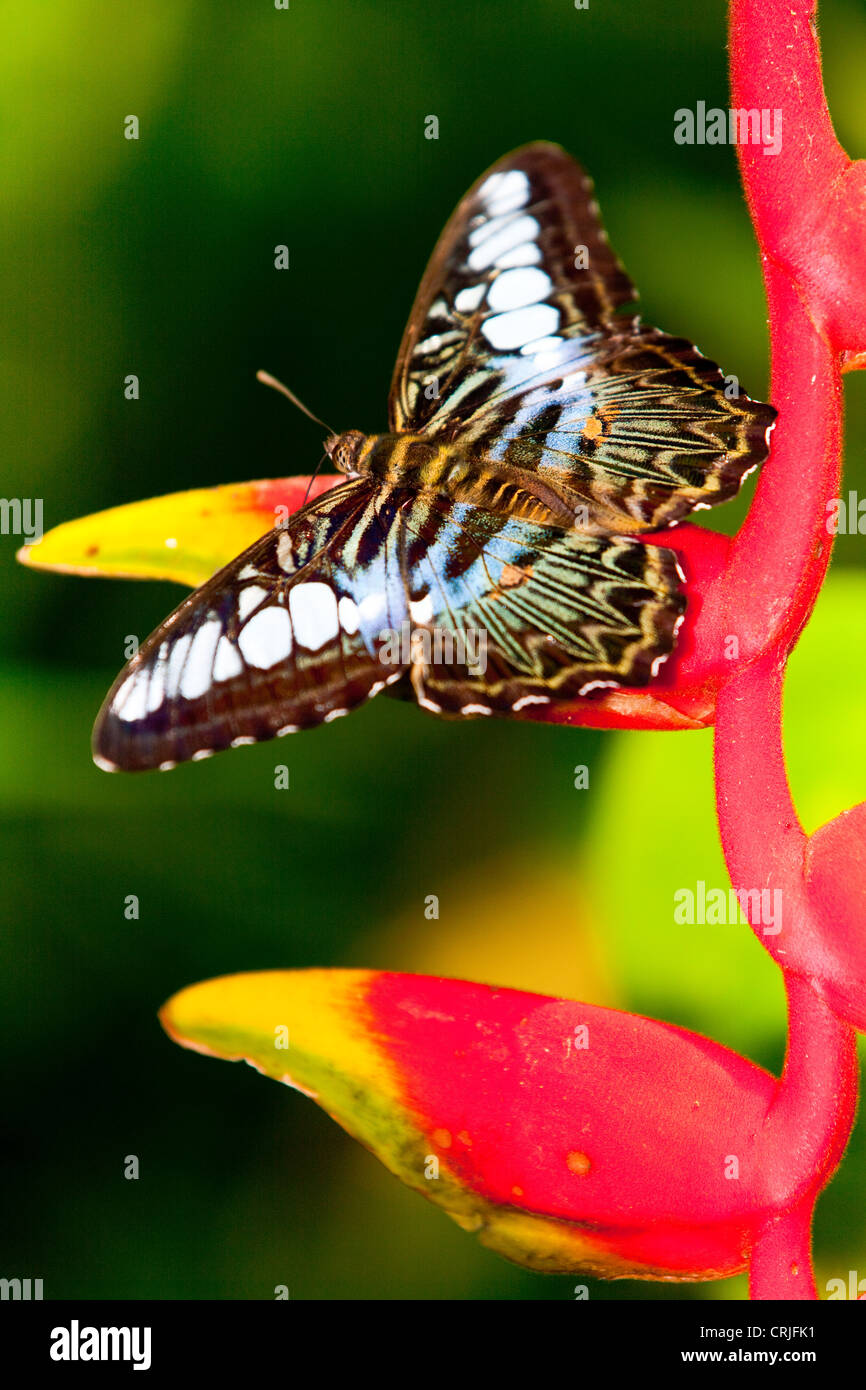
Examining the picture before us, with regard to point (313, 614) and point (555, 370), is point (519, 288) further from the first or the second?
point (313, 614)

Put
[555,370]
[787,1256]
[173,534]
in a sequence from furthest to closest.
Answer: [555,370] < [173,534] < [787,1256]

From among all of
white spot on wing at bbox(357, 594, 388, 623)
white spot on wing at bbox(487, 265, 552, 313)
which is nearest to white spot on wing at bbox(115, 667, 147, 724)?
white spot on wing at bbox(357, 594, 388, 623)

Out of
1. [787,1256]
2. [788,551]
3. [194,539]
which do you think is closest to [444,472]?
[194,539]

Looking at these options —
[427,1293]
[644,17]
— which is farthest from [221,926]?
[644,17]

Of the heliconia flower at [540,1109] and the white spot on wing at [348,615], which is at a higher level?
the white spot on wing at [348,615]

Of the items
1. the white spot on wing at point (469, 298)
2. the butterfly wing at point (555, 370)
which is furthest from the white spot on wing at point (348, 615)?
the white spot on wing at point (469, 298)

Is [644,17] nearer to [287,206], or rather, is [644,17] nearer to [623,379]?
[287,206]

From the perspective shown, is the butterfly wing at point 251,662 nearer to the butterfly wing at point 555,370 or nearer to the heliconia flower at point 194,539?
the heliconia flower at point 194,539
